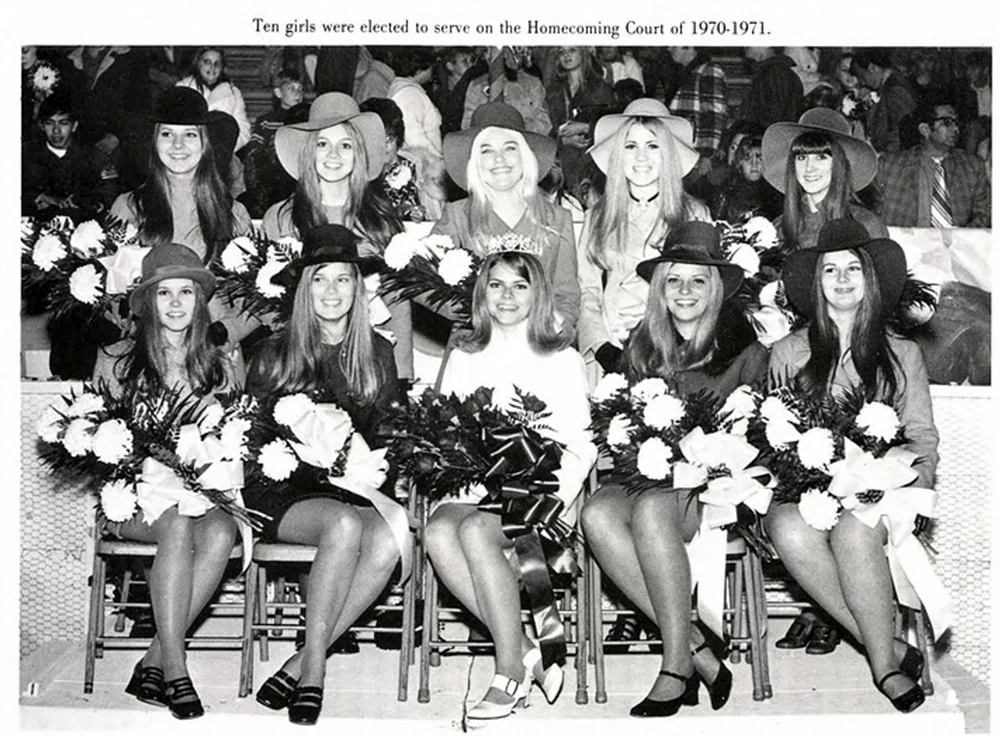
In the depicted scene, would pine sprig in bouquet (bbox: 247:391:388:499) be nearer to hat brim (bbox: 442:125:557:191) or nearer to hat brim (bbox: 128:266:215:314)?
Result: hat brim (bbox: 128:266:215:314)

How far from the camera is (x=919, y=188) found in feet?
15.2

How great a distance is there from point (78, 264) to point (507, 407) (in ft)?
5.13

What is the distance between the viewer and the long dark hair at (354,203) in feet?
14.7

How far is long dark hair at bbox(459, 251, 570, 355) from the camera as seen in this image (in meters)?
4.22

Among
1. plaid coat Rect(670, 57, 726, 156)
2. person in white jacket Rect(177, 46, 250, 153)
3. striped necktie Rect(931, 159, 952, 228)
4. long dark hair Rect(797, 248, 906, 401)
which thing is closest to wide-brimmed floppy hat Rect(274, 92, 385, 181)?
person in white jacket Rect(177, 46, 250, 153)

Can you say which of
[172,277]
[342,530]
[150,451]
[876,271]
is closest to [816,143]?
[876,271]

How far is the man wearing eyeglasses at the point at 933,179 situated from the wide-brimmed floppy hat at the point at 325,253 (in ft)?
6.05

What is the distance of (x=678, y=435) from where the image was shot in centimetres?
402

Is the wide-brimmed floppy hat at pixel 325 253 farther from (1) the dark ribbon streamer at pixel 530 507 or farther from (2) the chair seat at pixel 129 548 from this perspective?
(2) the chair seat at pixel 129 548

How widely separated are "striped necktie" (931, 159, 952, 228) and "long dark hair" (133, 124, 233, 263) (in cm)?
249

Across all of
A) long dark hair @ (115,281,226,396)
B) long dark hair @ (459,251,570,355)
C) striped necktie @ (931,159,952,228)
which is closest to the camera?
long dark hair @ (459,251,570,355)

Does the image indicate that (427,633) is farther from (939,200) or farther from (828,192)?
(939,200)
